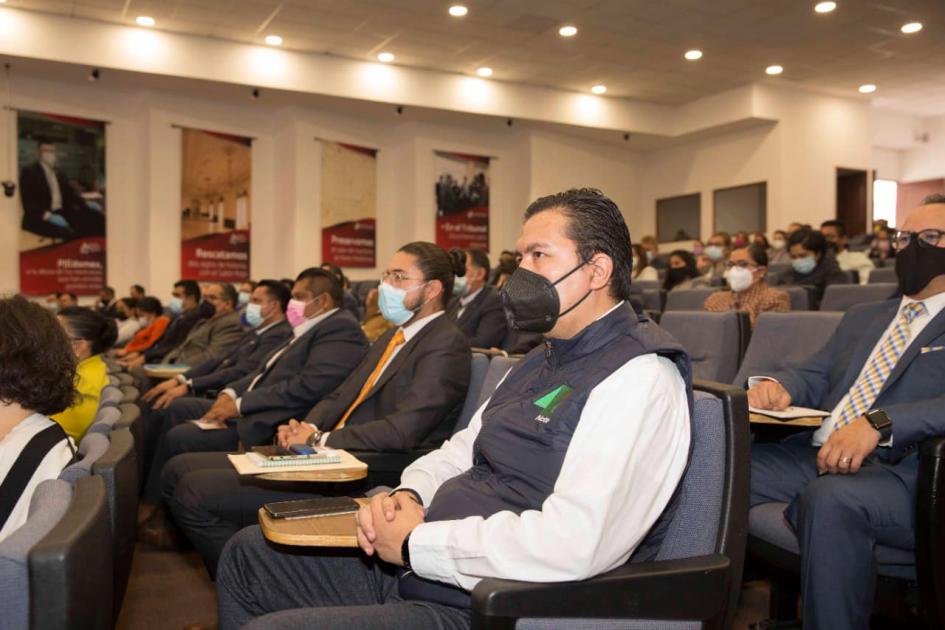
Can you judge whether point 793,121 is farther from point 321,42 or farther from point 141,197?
point 141,197

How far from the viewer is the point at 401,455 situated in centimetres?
253

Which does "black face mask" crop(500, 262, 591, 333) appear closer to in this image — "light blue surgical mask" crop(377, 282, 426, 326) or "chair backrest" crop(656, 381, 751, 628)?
"chair backrest" crop(656, 381, 751, 628)

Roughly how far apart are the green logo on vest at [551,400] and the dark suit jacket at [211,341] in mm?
4000

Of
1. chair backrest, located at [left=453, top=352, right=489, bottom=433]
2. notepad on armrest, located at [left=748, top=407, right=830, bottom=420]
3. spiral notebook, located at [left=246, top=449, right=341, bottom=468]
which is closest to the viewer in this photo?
spiral notebook, located at [left=246, top=449, right=341, bottom=468]

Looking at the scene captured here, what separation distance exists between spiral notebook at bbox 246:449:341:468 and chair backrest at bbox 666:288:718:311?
378cm

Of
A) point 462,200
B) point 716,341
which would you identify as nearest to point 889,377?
point 716,341

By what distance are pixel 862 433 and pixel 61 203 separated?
420 inches

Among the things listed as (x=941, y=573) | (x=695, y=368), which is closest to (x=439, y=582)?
(x=941, y=573)

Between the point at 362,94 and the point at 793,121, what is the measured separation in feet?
23.2

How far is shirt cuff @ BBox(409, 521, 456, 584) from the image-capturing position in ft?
4.59

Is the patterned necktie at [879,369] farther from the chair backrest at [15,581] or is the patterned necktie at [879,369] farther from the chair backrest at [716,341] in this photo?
the chair backrest at [15,581]

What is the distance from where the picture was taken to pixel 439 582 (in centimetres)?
147

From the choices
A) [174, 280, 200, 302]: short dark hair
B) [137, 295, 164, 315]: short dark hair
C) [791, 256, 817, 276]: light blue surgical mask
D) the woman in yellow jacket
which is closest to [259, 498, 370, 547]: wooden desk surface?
the woman in yellow jacket

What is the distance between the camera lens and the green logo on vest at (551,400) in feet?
4.97
